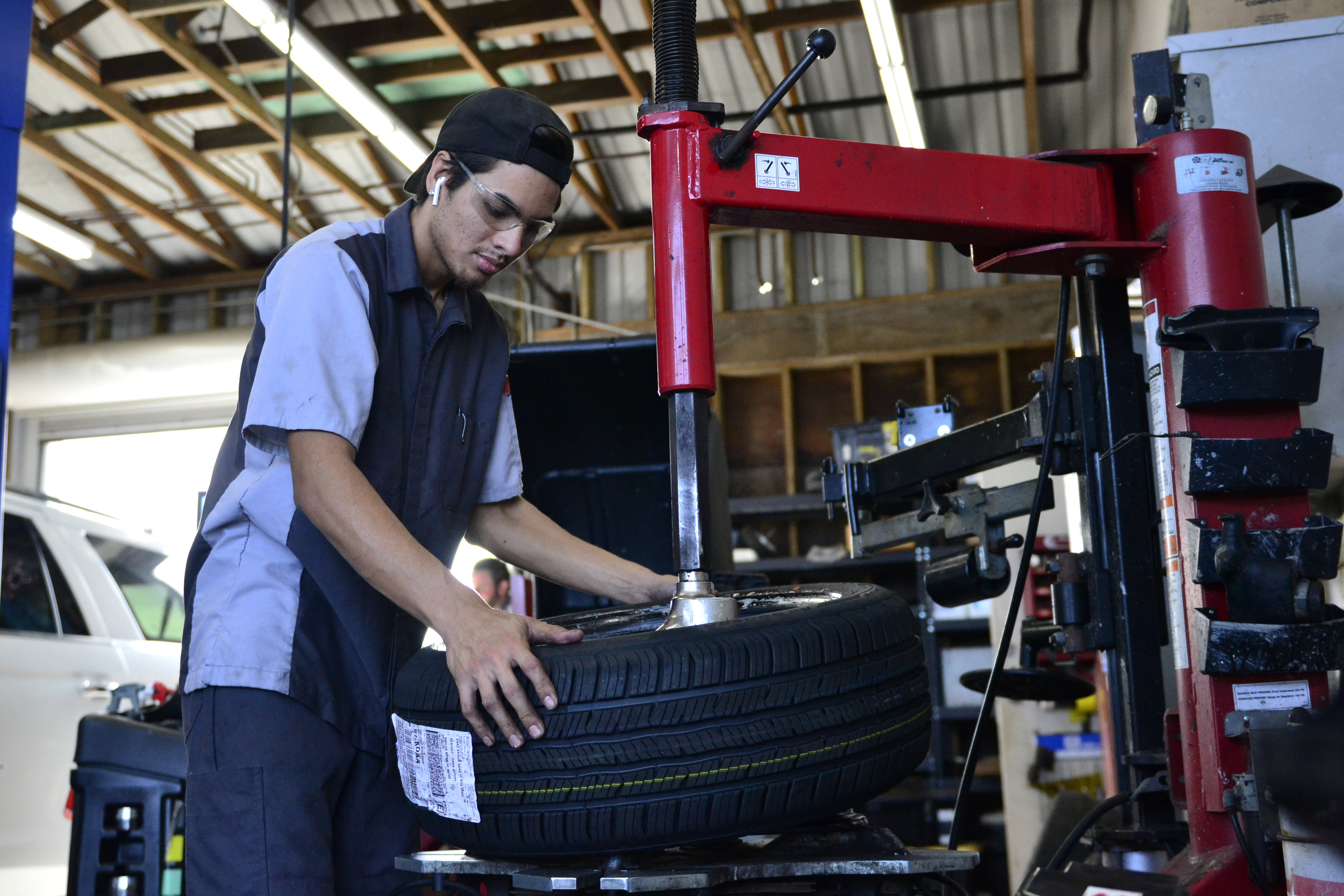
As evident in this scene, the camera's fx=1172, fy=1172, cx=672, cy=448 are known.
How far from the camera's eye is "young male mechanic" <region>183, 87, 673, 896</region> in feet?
4.26

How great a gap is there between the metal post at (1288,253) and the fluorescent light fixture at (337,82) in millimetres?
5264

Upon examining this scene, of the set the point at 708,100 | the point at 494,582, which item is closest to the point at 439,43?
the point at 708,100

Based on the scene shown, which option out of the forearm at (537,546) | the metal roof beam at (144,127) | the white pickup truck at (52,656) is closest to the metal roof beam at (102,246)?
the metal roof beam at (144,127)

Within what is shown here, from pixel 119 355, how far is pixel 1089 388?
28.5 feet

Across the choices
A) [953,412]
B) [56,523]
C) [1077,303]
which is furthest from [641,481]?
[56,523]

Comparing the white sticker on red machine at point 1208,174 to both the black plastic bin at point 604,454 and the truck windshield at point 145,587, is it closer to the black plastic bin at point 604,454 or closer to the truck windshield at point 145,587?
the black plastic bin at point 604,454

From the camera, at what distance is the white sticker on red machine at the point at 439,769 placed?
1.23m

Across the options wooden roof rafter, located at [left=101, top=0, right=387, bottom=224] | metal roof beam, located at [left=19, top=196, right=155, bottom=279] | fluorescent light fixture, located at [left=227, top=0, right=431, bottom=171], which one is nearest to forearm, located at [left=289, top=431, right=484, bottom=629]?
Answer: fluorescent light fixture, located at [left=227, top=0, right=431, bottom=171]

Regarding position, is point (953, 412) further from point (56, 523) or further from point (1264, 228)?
point (56, 523)

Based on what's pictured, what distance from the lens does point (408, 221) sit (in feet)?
5.23

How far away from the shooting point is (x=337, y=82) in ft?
22.8

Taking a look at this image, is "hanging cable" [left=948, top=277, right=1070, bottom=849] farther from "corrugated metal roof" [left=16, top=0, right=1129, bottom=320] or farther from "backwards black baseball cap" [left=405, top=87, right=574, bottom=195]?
"corrugated metal roof" [left=16, top=0, right=1129, bottom=320]

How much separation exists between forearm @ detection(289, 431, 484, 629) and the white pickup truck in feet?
9.55

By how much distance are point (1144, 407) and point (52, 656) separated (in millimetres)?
3538
